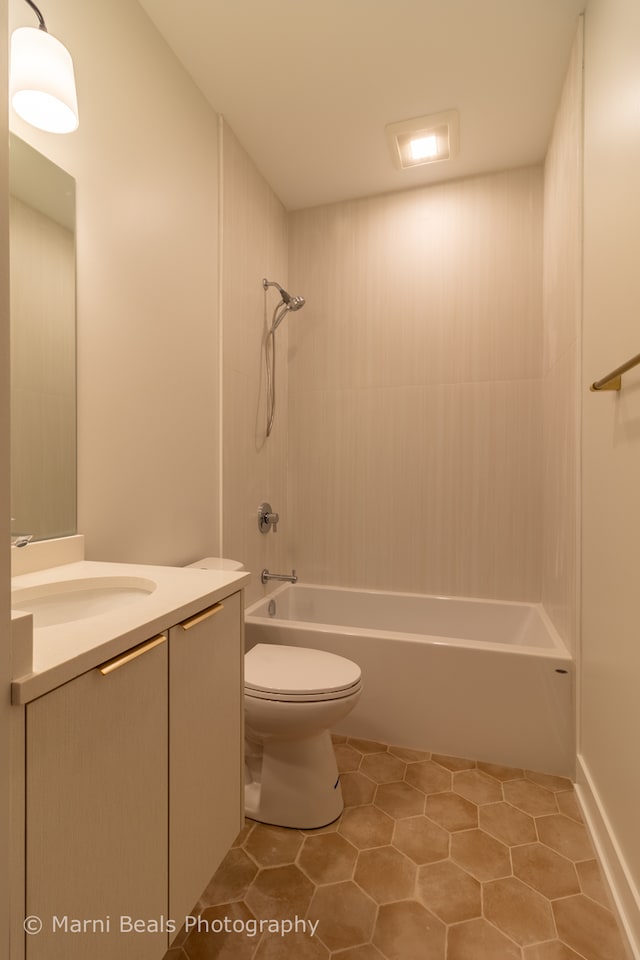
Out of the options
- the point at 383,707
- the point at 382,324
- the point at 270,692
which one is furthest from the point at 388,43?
the point at 383,707

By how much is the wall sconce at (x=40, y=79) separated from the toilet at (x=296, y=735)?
150cm

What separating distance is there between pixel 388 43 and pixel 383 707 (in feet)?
7.88

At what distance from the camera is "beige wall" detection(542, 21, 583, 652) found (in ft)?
5.43

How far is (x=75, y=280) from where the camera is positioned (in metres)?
1.28

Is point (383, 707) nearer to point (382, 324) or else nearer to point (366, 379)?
point (366, 379)

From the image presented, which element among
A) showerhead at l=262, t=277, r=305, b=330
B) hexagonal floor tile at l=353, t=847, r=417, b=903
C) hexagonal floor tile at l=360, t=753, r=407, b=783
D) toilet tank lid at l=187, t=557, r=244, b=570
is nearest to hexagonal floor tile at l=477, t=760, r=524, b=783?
hexagonal floor tile at l=360, t=753, r=407, b=783

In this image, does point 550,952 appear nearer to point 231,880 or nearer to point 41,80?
point 231,880

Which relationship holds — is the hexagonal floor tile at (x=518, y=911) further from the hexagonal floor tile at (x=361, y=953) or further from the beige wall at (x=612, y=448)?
the hexagonal floor tile at (x=361, y=953)

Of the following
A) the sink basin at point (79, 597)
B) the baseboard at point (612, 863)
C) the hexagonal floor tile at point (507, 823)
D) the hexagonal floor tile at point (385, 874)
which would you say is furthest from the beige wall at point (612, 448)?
the sink basin at point (79, 597)

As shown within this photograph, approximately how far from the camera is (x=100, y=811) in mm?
701

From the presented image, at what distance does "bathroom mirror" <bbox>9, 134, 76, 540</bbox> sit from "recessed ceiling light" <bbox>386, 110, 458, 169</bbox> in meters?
1.48

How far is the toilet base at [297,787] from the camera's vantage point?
145cm

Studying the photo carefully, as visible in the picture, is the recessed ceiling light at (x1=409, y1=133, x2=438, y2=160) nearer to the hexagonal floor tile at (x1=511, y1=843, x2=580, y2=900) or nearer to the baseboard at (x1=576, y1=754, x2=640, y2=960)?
the baseboard at (x1=576, y1=754, x2=640, y2=960)

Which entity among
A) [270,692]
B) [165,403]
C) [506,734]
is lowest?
[506,734]
